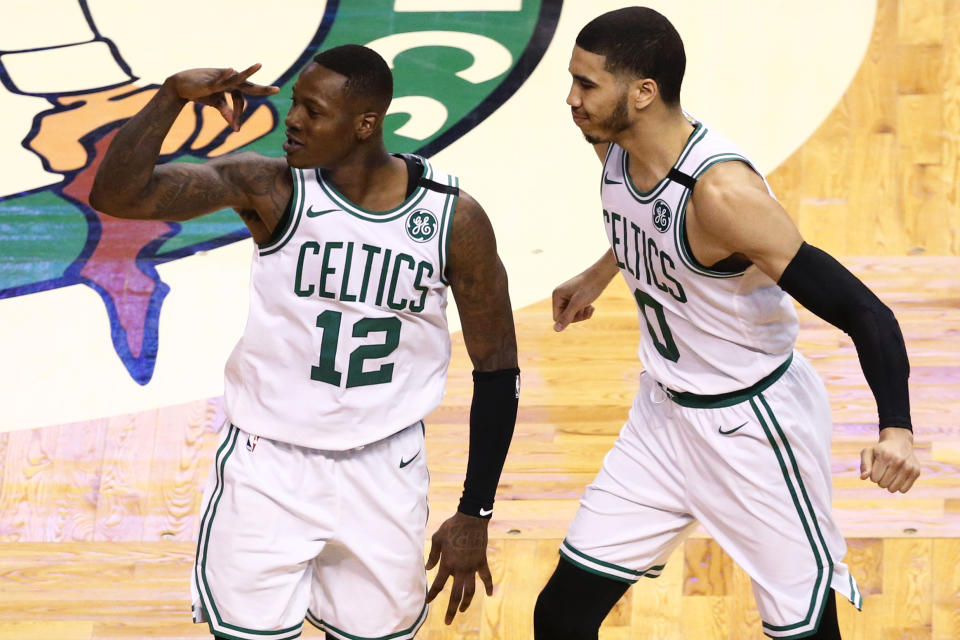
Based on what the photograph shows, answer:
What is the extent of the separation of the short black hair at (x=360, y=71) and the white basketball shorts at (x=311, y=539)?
0.82 meters

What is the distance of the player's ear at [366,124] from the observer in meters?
3.30

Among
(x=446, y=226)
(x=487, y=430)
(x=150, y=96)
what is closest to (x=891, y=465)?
(x=487, y=430)

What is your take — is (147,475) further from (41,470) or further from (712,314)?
(712,314)

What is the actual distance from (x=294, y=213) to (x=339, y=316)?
26 centimetres

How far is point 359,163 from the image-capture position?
3363mm

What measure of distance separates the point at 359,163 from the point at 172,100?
450 millimetres

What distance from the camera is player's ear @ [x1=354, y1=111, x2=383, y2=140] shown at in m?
3.30

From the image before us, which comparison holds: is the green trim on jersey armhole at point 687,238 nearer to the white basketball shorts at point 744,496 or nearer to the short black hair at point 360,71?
the white basketball shorts at point 744,496

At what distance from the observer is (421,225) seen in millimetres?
3391

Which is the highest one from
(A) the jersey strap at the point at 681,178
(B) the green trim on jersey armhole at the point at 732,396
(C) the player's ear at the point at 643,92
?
(C) the player's ear at the point at 643,92

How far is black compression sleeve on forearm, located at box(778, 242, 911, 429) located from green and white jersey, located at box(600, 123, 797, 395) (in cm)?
27

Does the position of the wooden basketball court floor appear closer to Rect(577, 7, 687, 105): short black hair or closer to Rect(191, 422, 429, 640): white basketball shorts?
Rect(191, 422, 429, 640): white basketball shorts

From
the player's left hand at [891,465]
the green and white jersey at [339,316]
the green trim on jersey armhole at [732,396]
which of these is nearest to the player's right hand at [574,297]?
the green trim on jersey armhole at [732,396]

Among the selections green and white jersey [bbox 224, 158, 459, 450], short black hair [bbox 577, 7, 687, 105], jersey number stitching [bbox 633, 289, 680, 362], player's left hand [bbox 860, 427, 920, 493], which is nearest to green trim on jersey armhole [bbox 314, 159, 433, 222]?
green and white jersey [bbox 224, 158, 459, 450]
